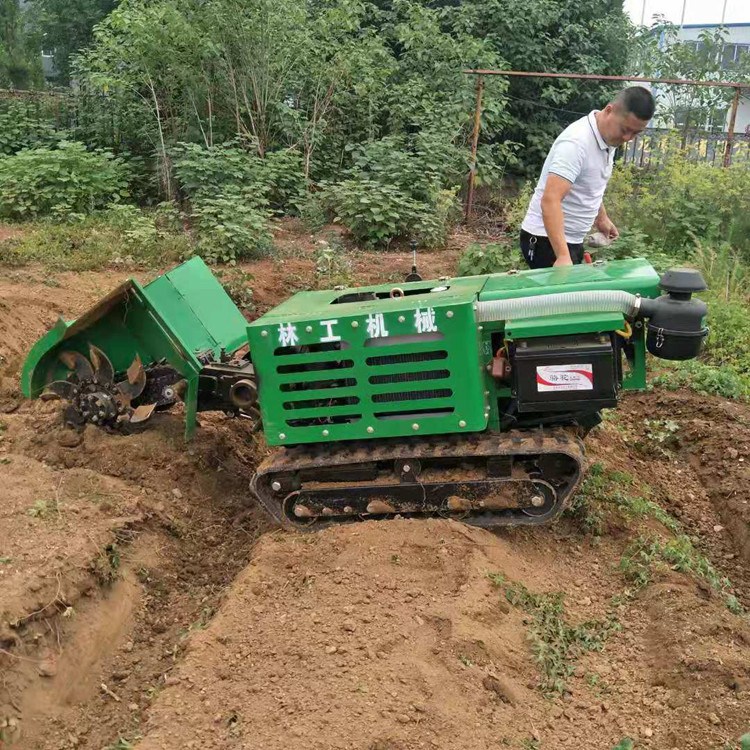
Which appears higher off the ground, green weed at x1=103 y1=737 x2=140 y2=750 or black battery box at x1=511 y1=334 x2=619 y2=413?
black battery box at x1=511 y1=334 x2=619 y2=413

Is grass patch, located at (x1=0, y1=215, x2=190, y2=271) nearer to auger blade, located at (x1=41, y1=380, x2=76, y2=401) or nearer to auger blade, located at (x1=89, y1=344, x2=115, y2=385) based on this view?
auger blade, located at (x1=41, y1=380, x2=76, y2=401)

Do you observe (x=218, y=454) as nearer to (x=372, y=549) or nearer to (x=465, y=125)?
(x=372, y=549)

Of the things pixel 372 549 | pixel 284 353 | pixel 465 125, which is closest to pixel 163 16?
pixel 465 125

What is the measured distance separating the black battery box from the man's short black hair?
141 centimetres

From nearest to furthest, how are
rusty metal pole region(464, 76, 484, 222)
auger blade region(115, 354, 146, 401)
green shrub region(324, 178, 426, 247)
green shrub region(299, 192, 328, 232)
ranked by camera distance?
auger blade region(115, 354, 146, 401), green shrub region(324, 178, 426, 247), green shrub region(299, 192, 328, 232), rusty metal pole region(464, 76, 484, 222)

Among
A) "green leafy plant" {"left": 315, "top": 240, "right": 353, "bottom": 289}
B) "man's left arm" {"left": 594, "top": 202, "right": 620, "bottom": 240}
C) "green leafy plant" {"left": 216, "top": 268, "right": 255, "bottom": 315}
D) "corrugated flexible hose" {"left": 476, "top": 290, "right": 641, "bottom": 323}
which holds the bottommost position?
"green leafy plant" {"left": 315, "top": 240, "right": 353, "bottom": 289}

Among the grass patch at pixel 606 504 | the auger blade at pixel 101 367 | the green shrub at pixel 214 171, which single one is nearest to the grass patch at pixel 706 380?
the grass patch at pixel 606 504

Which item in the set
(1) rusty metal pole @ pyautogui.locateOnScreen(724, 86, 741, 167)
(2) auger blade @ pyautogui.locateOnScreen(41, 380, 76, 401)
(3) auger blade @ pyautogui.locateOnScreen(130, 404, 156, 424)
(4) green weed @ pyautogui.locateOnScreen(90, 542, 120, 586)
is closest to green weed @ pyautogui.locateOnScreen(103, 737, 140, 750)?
(4) green weed @ pyautogui.locateOnScreen(90, 542, 120, 586)

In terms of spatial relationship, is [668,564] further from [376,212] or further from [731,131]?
[731,131]

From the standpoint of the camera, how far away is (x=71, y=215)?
10.6m

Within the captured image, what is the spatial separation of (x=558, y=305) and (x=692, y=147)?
29.8 ft

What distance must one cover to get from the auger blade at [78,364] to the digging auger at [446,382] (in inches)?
21.0

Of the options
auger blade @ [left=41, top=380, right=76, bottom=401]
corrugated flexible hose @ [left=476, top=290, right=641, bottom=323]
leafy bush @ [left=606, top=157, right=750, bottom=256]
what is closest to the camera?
corrugated flexible hose @ [left=476, top=290, right=641, bottom=323]

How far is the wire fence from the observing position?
11.0m
